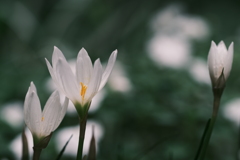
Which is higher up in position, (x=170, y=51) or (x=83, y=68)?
(x=170, y=51)

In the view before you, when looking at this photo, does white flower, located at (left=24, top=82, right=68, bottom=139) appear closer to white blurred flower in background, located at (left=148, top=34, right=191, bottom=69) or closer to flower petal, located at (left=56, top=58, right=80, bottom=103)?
flower petal, located at (left=56, top=58, right=80, bottom=103)

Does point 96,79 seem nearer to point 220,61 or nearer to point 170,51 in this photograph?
point 220,61

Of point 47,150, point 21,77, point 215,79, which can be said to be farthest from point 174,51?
point 215,79

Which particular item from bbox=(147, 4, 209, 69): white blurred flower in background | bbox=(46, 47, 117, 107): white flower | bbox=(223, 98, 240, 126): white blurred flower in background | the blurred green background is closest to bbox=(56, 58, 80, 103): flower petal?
bbox=(46, 47, 117, 107): white flower

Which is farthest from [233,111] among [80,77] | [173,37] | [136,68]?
[80,77]

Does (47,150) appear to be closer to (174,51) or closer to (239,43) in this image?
(174,51)

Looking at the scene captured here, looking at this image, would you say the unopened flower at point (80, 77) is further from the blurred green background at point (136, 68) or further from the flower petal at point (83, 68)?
the blurred green background at point (136, 68)

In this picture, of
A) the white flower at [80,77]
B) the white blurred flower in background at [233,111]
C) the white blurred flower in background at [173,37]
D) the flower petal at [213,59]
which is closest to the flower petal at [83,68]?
the white flower at [80,77]
